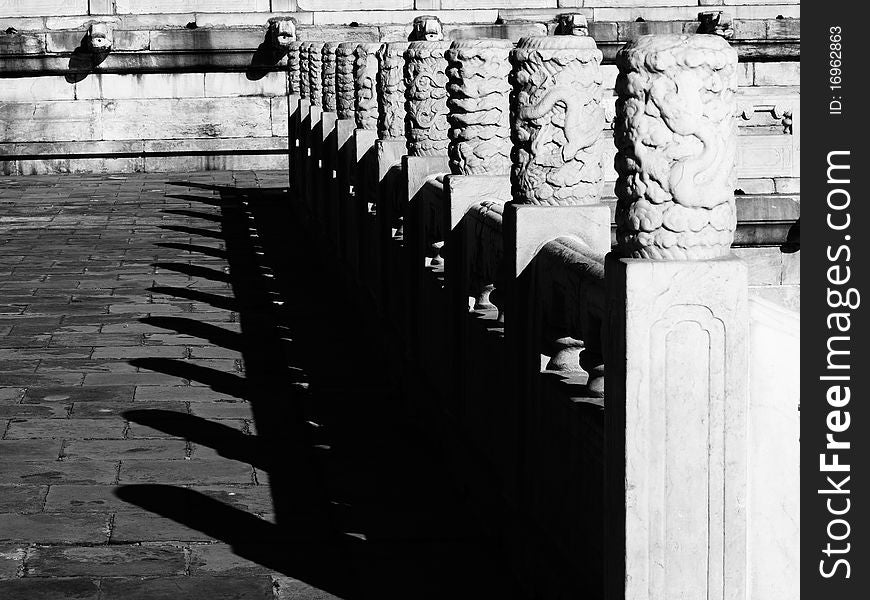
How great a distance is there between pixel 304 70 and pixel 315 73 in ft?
6.56

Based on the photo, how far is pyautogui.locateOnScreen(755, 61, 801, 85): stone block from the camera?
24.4 meters

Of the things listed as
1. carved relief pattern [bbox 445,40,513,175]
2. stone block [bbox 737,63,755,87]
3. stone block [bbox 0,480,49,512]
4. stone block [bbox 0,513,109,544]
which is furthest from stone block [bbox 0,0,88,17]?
stone block [bbox 0,513,109,544]

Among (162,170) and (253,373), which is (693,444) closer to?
(253,373)

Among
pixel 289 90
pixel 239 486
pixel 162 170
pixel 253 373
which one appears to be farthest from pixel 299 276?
pixel 162 170

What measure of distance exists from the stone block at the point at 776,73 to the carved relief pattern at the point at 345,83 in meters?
13.4

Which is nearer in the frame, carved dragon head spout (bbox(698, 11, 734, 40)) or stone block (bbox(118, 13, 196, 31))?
stone block (bbox(118, 13, 196, 31))

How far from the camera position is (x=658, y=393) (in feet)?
11.7

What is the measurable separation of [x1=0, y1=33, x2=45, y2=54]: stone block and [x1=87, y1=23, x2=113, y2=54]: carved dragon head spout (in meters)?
0.80

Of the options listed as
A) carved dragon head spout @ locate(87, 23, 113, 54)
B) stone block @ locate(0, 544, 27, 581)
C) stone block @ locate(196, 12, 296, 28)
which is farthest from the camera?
stone block @ locate(196, 12, 296, 28)

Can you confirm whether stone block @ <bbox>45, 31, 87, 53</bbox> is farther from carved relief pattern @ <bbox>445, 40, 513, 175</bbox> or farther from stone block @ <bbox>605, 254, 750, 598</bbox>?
stone block @ <bbox>605, 254, 750, 598</bbox>

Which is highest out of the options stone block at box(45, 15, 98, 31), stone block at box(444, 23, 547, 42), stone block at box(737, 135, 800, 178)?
stone block at box(45, 15, 98, 31)

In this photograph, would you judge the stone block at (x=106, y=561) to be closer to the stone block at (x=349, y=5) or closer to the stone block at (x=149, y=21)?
the stone block at (x=149, y=21)

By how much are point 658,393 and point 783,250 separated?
10.1 meters

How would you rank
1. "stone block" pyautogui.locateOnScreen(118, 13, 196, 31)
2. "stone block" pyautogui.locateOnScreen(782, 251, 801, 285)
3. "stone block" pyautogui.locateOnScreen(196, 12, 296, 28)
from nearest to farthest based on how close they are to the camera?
"stone block" pyautogui.locateOnScreen(782, 251, 801, 285) → "stone block" pyautogui.locateOnScreen(118, 13, 196, 31) → "stone block" pyautogui.locateOnScreen(196, 12, 296, 28)
